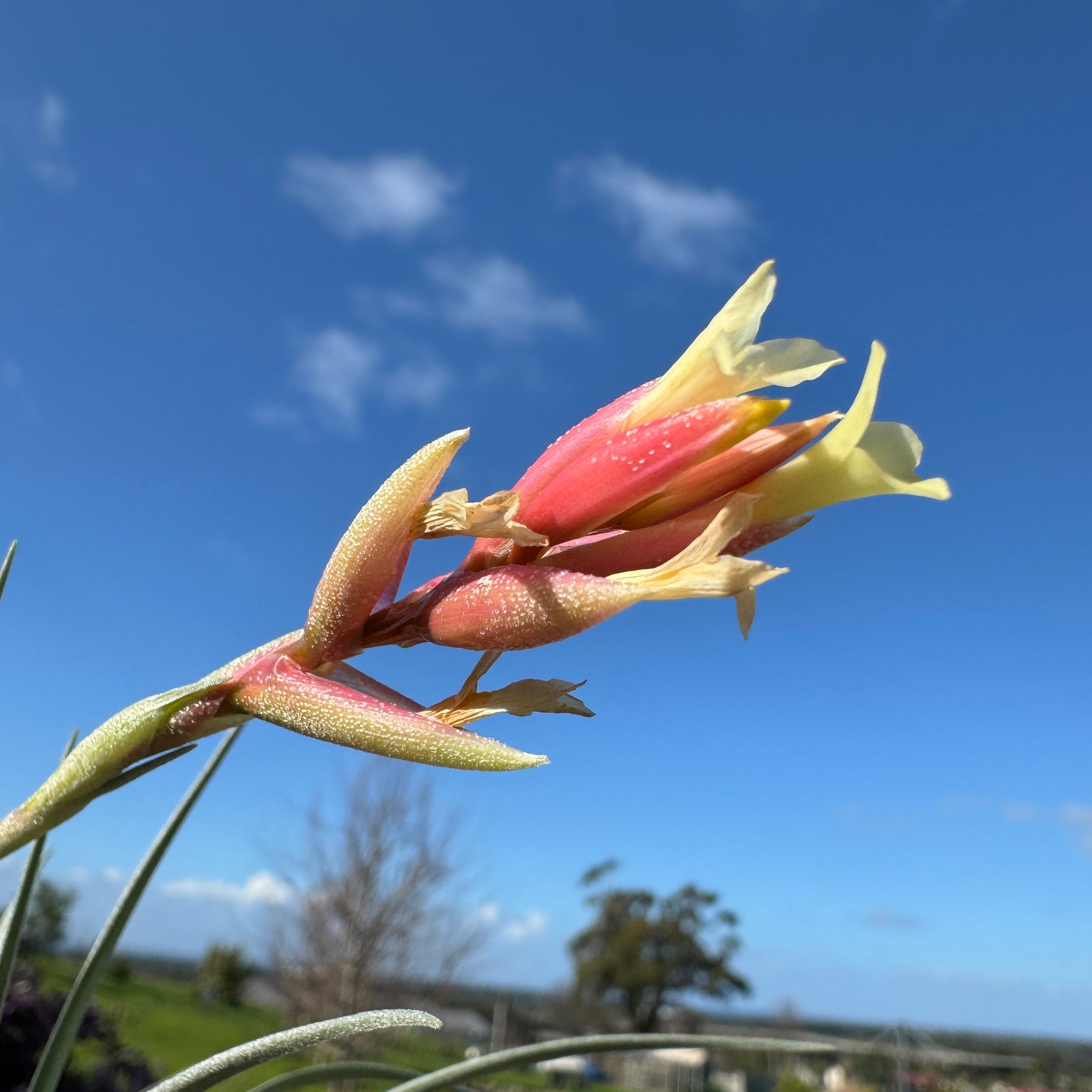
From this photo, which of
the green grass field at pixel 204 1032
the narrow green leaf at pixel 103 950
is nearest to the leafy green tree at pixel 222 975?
the green grass field at pixel 204 1032

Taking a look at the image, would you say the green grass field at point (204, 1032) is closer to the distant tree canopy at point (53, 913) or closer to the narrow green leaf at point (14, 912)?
the distant tree canopy at point (53, 913)

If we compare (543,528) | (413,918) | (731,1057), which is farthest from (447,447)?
(731,1057)

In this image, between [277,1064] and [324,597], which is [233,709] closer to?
[324,597]

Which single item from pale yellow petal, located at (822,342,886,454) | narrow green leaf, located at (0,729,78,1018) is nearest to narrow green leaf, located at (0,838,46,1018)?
narrow green leaf, located at (0,729,78,1018)

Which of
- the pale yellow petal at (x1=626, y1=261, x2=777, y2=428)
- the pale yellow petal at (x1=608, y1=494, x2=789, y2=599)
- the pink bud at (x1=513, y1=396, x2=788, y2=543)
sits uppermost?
the pale yellow petal at (x1=626, y1=261, x2=777, y2=428)

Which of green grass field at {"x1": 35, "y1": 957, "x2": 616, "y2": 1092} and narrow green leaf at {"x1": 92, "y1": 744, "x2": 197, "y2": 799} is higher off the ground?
narrow green leaf at {"x1": 92, "y1": 744, "x2": 197, "y2": 799}

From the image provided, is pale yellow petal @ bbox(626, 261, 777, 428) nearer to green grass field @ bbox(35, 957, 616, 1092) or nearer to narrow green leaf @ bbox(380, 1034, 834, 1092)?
narrow green leaf @ bbox(380, 1034, 834, 1092)

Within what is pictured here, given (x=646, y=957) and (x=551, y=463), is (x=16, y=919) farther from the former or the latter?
(x=646, y=957)
